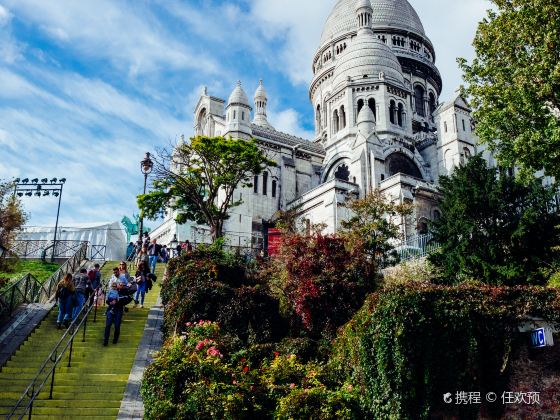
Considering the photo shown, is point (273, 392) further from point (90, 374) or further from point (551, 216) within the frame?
point (551, 216)

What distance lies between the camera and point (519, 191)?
63.2 ft

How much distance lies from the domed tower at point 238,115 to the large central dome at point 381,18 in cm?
2021

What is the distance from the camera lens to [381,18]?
5694cm

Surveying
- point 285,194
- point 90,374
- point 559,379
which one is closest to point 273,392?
point 90,374

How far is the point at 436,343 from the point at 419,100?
150ft

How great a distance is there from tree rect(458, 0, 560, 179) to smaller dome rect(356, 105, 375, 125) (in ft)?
73.3

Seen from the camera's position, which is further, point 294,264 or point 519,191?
point 519,191

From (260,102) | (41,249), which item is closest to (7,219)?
(41,249)

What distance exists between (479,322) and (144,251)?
533 inches

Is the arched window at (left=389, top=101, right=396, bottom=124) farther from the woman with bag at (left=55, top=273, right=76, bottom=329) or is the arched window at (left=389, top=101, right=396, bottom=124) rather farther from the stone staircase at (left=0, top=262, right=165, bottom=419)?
the woman with bag at (left=55, top=273, right=76, bottom=329)

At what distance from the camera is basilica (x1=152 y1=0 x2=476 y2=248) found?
35625 millimetres

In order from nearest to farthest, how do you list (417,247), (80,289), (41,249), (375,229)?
(80,289) < (375,229) < (417,247) < (41,249)

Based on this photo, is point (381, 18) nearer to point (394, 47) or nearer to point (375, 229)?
point (394, 47)

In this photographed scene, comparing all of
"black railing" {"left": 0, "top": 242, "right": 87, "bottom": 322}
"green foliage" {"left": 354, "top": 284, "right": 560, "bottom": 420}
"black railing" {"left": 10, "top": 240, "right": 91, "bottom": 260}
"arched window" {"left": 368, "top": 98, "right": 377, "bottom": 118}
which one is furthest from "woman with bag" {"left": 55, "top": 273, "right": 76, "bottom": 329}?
"arched window" {"left": 368, "top": 98, "right": 377, "bottom": 118}
